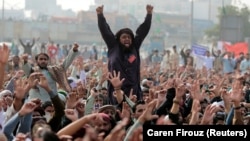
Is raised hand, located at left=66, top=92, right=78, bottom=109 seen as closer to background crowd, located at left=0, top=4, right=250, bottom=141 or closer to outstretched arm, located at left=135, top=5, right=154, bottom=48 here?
background crowd, located at left=0, top=4, right=250, bottom=141

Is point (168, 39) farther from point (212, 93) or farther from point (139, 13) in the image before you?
point (212, 93)

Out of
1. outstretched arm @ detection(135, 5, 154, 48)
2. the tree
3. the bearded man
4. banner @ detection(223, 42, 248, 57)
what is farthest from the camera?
the tree

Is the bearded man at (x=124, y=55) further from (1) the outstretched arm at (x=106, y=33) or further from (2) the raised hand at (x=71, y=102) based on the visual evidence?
(2) the raised hand at (x=71, y=102)

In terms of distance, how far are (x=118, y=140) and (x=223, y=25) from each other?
23.0 m

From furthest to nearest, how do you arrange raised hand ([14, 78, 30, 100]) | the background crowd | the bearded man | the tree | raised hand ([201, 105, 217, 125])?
the tree, the bearded man, raised hand ([14, 78, 30, 100]), raised hand ([201, 105, 217, 125]), the background crowd

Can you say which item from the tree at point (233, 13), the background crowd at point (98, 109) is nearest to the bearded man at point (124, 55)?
the background crowd at point (98, 109)

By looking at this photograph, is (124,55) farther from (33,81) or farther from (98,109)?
(33,81)

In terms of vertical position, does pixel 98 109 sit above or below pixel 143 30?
below

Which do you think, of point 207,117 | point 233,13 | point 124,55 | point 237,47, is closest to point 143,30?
point 124,55

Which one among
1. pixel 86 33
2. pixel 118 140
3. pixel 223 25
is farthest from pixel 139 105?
pixel 86 33

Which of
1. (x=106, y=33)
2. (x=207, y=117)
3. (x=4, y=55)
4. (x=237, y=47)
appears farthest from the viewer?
(x=237, y=47)

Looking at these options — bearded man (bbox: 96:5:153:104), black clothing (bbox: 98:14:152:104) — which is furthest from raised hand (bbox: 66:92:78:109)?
black clothing (bbox: 98:14:152:104)

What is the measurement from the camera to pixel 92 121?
7109 millimetres

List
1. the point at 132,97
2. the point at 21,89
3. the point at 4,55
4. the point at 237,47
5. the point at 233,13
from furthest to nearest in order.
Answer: the point at 233,13 < the point at 237,47 < the point at 132,97 < the point at 4,55 < the point at 21,89
